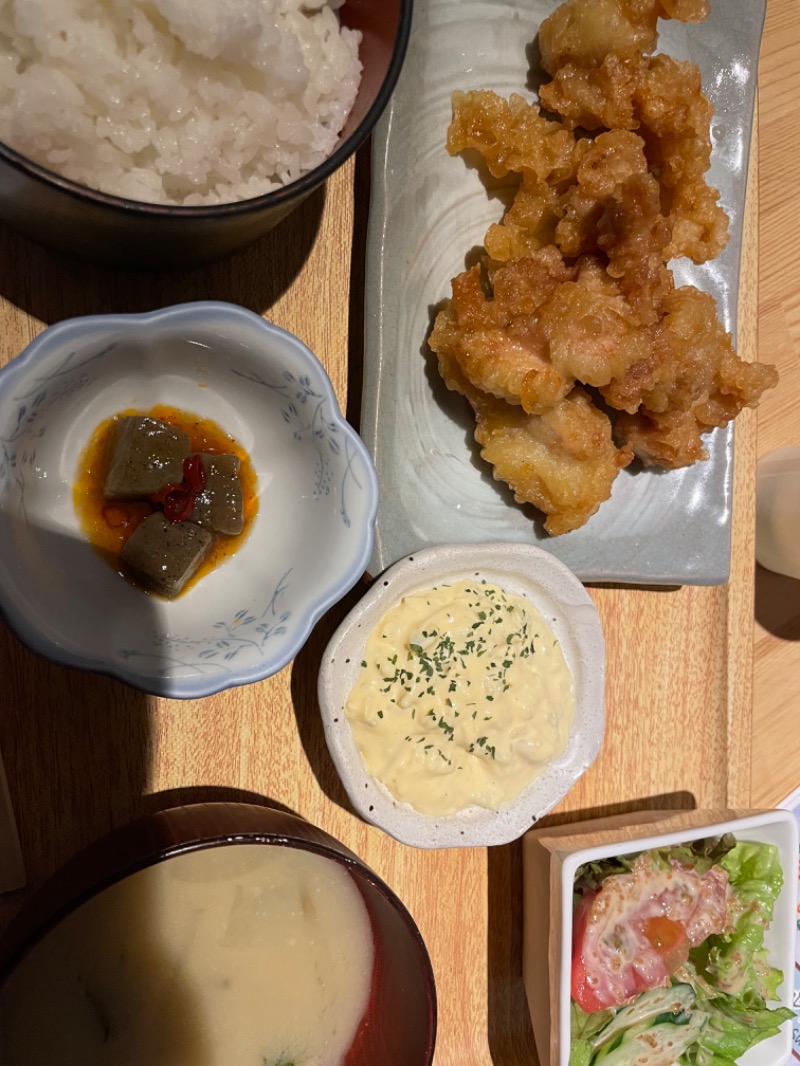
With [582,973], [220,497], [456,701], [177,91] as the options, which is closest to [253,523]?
→ [220,497]

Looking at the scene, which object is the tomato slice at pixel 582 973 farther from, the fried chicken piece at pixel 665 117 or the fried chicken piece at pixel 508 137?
the fried chicken piece at pixel 508 137

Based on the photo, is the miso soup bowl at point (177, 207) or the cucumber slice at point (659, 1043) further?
the cucumber slice at point (659, 1043)

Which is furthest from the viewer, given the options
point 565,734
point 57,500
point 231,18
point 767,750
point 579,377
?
point 767,750

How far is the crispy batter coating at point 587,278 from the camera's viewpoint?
1.70m

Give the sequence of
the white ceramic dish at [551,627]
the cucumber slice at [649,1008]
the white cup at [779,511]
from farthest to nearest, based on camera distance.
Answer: the white cup at [779,511] < the cucumber slice at [649,1008] < the white ceramic dish at [551,627]

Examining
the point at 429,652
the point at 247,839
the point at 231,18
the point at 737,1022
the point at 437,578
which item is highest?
the point at 231,18

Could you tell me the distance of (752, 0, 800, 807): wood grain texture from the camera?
7.61 feet

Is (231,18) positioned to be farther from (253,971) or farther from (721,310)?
(253,971)

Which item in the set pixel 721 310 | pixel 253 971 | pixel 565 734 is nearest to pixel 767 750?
pixel 565 734

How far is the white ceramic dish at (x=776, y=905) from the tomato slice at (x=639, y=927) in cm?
9

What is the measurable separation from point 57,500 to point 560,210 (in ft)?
3.63

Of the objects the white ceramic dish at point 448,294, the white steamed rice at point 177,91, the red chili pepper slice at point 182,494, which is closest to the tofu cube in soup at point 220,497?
the red chili pepper slice at point 182,494

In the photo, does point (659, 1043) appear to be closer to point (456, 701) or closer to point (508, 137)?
point (456, 701)

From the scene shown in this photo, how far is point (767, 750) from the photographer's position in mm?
2436
